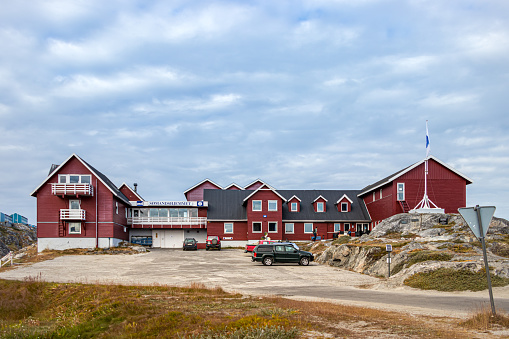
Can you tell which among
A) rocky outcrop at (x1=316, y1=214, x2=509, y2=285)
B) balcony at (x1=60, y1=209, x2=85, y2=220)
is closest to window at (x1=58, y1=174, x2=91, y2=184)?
balcony at (x1=60, y1=209, x2=85, y2=220)

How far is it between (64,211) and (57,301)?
33295 mm

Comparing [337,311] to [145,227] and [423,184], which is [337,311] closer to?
[423,184]

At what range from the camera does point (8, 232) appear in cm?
9100

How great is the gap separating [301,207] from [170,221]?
17.8 m

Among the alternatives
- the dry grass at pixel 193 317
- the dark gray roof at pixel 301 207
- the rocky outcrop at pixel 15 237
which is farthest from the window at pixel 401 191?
the rocky outcrop at pixel 15 237

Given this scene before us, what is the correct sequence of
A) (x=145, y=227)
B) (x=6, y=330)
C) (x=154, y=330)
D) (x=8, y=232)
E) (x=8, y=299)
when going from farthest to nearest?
(x=8, y=232) → (x=145, y=227) → (x=8, y=299) → (x=6, y=330) → (x=154, y=330)

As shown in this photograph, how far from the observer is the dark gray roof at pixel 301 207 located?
64000mm

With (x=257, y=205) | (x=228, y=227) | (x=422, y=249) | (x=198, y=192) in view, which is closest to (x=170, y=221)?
(x=228, y=227)

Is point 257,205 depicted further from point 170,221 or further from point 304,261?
point 304,261

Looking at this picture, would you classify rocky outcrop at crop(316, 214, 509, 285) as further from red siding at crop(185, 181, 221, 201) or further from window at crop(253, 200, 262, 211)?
red siding at crop(185, 181, 221, 201)

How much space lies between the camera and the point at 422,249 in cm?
3186

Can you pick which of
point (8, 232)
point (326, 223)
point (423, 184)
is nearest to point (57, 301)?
point (423, 184)

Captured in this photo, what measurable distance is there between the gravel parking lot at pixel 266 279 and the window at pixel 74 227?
11.8m

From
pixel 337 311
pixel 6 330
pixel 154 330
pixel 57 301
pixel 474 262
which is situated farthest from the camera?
pixel 474 262
